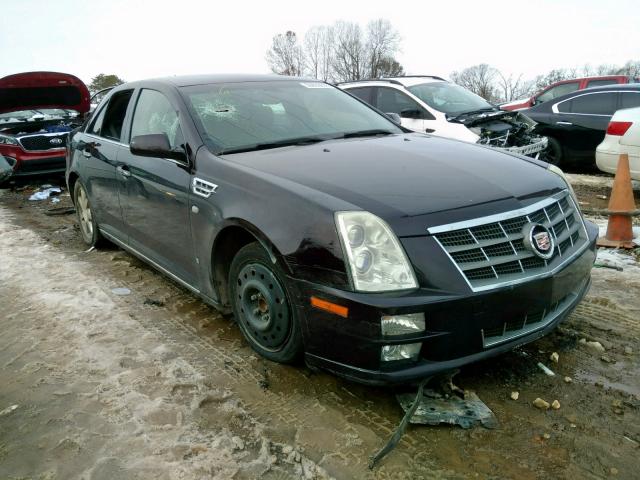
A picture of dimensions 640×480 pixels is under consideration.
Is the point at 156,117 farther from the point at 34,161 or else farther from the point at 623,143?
the point at 34,161

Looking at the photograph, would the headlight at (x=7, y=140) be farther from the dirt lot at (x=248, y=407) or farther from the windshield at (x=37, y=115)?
the dirt lot at (x=248, y=407)

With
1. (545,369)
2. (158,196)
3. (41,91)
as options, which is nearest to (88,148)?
(158,196)

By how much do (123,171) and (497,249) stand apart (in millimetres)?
2946

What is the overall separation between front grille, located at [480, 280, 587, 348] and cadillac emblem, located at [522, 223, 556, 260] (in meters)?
0.28

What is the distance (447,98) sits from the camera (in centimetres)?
855

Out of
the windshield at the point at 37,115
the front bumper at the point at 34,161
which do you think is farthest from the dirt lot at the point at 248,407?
the windshield at the point at 37,115

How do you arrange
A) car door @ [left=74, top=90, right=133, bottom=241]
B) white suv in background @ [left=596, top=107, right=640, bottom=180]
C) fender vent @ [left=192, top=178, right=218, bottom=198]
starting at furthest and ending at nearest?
1. white suv in background @ [left=596, top=107, right=640, bottom=180]
2. car door @ [left=74, top=90, right=133, bottom=241]
3. fender vent @ [left=192, top=178, right=218, bottom=198]

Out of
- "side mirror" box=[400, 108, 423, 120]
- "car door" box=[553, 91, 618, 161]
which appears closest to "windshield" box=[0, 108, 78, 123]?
"side mirror" box=[400, 108, 423, 120]

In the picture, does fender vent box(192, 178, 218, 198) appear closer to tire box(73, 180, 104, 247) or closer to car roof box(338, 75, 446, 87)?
tire box(73, 180, 104, 247)

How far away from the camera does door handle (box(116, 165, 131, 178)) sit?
4.11 m

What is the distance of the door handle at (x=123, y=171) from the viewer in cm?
411

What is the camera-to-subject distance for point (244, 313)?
3102 mm

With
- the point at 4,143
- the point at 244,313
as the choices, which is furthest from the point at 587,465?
the point at 4,143

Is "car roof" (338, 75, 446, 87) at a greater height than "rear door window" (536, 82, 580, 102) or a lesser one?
greater
